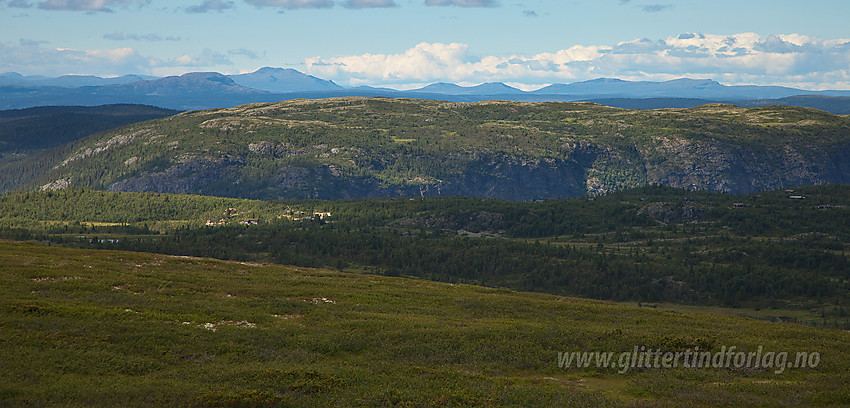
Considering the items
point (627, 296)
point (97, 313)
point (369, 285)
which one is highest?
point (97, 313)

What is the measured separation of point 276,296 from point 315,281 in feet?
57.0

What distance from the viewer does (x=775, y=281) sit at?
177 metres

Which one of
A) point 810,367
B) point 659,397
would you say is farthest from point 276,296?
point 810,367

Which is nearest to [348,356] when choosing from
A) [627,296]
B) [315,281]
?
[315,281]

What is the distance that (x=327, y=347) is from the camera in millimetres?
55719

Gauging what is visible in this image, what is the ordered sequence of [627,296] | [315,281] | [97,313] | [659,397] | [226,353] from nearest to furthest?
[659,397], [226,353], [97,313], [315,281], [627,296]

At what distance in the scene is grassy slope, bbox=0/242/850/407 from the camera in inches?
1694

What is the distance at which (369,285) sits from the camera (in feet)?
310

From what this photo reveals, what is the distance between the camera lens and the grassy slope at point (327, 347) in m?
43.0

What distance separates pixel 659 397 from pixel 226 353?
107 feet

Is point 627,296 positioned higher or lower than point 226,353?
lower

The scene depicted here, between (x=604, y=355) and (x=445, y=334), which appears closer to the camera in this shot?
(x=604, y=355)

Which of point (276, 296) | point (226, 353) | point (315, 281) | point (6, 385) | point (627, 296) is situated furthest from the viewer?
point (627, 296)

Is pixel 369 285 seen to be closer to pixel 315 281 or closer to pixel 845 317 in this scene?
pixel 315 281
